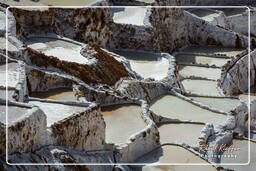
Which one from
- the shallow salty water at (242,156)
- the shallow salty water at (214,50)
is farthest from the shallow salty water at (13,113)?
the shallow salty water at (214,50)

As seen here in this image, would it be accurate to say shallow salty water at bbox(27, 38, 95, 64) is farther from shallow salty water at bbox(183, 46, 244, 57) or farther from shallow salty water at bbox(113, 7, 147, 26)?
shallow salty water at bbox(183, 46, 244, 57)

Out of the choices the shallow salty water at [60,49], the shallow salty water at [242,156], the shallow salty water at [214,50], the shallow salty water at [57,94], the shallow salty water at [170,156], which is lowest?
the shallow salty water at [214,50]

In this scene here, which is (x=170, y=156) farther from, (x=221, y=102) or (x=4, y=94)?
(x=221, y=102)

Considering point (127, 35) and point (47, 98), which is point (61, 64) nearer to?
point (47, 98)

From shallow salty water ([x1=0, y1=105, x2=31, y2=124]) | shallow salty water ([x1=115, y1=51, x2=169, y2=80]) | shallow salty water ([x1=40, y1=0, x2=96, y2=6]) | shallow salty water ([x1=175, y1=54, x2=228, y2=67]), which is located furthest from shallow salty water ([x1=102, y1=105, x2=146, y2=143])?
shallow salty water ([x1=175, y1=54, x2=228, y2=67])

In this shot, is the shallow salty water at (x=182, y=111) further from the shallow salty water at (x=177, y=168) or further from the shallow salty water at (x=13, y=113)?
the shallow salty water at (x=13, y=113)

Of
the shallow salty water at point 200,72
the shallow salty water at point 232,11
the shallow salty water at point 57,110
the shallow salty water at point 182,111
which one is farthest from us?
the shallow salty water at point 232,11

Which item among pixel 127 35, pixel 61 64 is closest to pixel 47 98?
pixel 61 64
